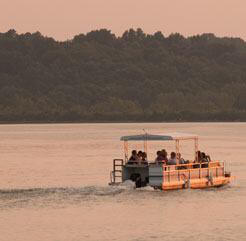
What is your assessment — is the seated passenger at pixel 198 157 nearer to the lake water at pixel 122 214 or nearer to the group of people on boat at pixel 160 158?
the group of people on boat at pixel 160 158

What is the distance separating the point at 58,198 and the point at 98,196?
7.73 ft

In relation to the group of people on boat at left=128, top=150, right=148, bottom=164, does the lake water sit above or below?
below

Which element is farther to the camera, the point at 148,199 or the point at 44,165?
the point at 44,165

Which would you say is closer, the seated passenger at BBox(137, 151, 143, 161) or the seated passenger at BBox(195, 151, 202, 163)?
the seated passenger at BBox(137, 151, 143, 161)

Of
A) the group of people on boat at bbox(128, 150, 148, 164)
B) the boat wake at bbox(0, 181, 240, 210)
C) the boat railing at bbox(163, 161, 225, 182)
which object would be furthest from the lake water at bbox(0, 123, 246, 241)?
the group of people on boat at bbox(128, 150, 148, 164)

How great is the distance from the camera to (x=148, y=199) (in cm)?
5681

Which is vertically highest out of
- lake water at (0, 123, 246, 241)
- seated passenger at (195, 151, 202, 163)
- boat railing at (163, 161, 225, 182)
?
seated passenger at (195, 151, 202, 163)

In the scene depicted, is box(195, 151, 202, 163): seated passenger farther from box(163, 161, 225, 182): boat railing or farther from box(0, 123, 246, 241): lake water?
box(0, 123, 246, 241): lake water

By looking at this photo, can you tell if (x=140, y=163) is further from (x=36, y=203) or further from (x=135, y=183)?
(x=36, y=203)

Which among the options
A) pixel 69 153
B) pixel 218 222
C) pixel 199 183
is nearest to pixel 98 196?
pixel 199 183

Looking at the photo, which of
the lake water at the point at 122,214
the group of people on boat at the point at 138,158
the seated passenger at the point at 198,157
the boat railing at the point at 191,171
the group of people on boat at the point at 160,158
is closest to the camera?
the lake water at the point at 122,214

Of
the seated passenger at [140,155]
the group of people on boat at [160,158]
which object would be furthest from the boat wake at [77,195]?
the seated passenger at [140,155]

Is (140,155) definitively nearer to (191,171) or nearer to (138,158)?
(138,158)

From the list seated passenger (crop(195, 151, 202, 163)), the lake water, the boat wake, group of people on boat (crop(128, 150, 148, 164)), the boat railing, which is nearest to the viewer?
the lake water
